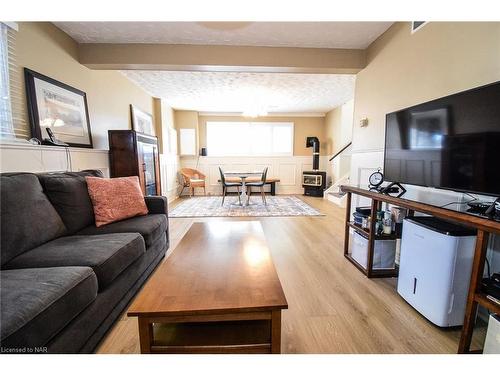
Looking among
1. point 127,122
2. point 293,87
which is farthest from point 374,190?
point 127,122

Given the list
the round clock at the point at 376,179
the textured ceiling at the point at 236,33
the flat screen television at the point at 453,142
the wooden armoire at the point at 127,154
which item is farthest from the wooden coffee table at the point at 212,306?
the textured ceiling at the point at 236,33

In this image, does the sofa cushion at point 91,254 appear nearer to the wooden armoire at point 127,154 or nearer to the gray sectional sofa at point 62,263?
the gray sectional sofa at point 62,263

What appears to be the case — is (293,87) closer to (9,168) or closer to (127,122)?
(127,122)

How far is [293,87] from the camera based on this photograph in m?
4.20

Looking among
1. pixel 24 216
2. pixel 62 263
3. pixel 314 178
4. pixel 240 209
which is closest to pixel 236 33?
pixel 24 216

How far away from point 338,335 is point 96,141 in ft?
11.0

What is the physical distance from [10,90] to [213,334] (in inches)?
97.9

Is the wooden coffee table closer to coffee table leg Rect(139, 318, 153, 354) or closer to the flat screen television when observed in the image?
coffee table leg Rect(139, 318, 153, 354)

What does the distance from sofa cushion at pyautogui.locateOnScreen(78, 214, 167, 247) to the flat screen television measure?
2.13 m

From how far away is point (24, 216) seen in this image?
136cm

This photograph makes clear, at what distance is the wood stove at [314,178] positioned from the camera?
19.8 ft

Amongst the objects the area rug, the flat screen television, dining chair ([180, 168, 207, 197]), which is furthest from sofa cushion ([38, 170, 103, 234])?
dining chair ([180, 168, 207, 197])
